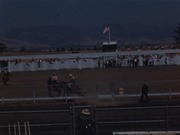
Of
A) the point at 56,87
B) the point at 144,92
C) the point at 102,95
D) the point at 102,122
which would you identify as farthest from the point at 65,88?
the point at 102,122

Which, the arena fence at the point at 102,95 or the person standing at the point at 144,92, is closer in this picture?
the person standing at the point at 144,92

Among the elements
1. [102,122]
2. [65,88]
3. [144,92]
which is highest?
[65,88]

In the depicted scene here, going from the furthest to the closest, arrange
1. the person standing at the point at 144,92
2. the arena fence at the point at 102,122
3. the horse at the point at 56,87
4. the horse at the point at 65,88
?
the horse at the point at 56,87
the horse at the point at 65,88
the person standing at the point at 144,92
the arena fence at the point at 102,122

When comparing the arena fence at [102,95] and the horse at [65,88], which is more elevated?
the horse at [65,88]

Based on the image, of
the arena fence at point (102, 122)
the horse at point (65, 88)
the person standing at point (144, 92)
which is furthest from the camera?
the horse at point (65, 88)

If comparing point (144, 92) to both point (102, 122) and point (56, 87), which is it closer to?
point (56, 87)

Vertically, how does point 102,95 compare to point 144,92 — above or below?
below

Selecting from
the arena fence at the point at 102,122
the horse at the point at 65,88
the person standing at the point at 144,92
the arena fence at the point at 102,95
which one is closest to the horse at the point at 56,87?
the horse at the point at 65,88

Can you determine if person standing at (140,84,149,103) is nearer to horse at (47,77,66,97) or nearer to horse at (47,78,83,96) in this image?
horse at (47,78,83,96)

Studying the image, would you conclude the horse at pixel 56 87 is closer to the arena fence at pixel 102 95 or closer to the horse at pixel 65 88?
the horse at pixel 65 88

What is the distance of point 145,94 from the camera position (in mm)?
37781

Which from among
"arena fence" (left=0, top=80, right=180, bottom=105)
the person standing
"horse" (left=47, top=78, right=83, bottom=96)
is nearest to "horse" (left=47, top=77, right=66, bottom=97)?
"horse" (left=47, top=78, right=83, bottom=96)

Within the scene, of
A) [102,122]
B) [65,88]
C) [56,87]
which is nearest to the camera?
[102,122]

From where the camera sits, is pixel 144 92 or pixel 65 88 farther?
pixel 65 88
